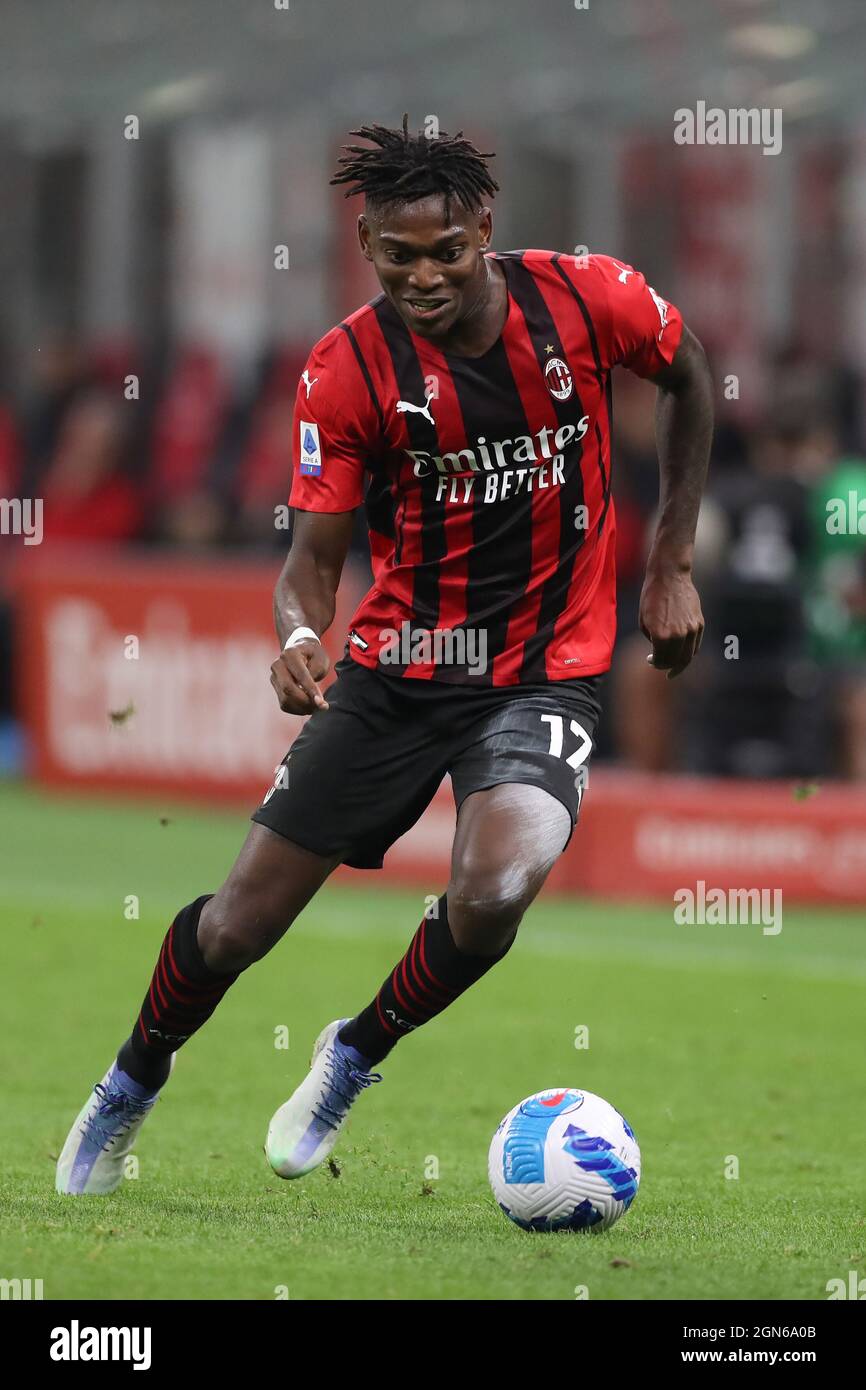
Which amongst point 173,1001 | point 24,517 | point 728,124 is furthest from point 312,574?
point 24,517

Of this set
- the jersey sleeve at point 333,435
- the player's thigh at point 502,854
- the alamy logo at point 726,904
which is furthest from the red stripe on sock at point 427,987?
the alamy logo at point 726,904

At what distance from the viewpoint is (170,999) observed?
5.92m

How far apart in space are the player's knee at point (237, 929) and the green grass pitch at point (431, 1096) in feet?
2.00

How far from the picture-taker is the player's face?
5504mm

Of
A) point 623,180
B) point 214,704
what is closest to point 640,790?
point 214,704

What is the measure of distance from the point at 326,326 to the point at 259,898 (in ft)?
47.4

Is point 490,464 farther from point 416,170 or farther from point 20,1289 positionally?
point 20,1289

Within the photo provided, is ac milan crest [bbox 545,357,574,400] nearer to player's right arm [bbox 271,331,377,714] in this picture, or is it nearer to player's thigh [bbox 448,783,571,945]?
player's right arm [bbox 271,331,377,714]

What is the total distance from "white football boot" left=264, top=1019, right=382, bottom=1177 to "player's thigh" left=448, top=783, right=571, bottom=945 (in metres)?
0.56

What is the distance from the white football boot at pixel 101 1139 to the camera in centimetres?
601

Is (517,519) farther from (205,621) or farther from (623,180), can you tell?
(623,180)

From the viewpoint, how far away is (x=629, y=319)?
5855 mm

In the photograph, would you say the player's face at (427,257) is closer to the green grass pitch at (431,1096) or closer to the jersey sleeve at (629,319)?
the jersey sleeve at (629,319)

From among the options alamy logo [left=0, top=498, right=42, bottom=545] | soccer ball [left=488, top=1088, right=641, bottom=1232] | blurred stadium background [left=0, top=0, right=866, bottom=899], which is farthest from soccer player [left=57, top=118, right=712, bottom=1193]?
alamy logo [left=0, top=498, right=42, bottom=545]
